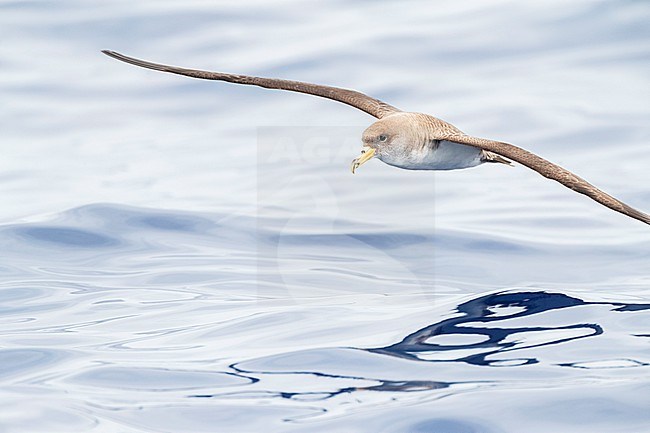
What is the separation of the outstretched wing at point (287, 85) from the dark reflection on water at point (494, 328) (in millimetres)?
2024

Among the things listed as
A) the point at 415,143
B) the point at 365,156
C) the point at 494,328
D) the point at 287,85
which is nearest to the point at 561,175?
the point at 494,328

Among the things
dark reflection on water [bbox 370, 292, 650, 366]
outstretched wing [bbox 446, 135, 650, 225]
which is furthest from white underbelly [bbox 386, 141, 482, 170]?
dark reflection on water [bbox 370, 292, 650, 366]

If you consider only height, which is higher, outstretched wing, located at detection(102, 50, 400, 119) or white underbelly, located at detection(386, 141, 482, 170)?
outstretched wing, located at detection(102, 50, 400, 119)

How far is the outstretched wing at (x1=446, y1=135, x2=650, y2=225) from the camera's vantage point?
6.98 m

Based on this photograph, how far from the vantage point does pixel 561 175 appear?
7.24 metres

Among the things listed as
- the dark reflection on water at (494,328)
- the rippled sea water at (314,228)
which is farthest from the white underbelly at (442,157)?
the dark reflection on water at (494,328)

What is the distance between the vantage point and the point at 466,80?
12.9 m

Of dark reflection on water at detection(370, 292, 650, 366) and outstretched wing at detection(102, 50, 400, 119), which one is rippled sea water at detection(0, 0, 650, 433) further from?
outstretched wing at detection(102, 50, 400, 119)

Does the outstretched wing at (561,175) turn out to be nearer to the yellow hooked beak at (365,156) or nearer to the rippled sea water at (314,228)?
the yellow hooked beak at (365,156)

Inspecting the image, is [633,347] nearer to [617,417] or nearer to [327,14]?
[617,417]

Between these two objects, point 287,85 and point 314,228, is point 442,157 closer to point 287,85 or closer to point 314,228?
point 287,85

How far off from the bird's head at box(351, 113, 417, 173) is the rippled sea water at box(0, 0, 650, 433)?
3.52 ft

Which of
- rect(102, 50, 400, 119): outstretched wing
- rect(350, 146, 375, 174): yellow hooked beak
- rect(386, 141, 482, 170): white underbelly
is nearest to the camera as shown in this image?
rect(350, 146, 375, 174): yellow hooked beak

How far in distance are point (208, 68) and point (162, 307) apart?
557 cm
